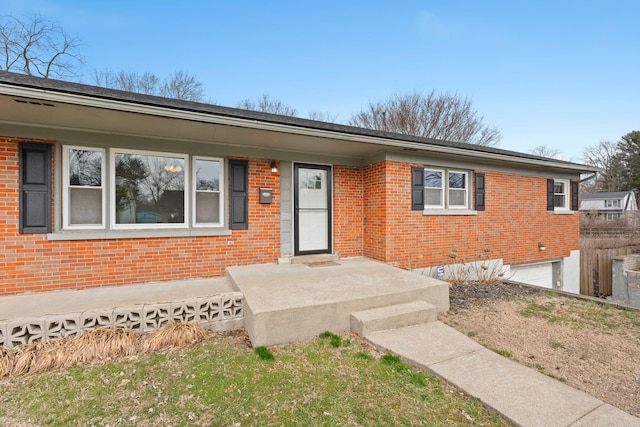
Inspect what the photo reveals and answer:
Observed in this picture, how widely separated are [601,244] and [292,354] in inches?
698

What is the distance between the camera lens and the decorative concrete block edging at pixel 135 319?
3.02 metres

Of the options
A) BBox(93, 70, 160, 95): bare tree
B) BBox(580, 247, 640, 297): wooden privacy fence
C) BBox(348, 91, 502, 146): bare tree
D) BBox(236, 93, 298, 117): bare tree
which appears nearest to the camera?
BBox(580, 247, 640, 297): wooden privacy fence

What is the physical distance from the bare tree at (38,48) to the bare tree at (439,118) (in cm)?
1651

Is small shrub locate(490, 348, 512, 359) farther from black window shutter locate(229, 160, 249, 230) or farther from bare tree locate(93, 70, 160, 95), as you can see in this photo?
bare tree locate(93, 70, 160, 95)

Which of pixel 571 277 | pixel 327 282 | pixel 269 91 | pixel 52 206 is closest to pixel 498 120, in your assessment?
pixel 571 277

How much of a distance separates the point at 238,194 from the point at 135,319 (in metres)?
2.78

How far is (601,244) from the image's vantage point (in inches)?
543

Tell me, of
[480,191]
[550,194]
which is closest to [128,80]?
[480,191]

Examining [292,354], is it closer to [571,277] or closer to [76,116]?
[76,116]

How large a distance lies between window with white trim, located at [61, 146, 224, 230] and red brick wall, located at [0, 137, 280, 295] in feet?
1.16

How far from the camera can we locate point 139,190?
197 inches

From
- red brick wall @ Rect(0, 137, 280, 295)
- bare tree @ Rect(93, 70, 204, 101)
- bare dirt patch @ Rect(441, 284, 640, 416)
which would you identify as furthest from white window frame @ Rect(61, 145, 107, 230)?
bare tree @ Rect(93, 70, 204, 101)

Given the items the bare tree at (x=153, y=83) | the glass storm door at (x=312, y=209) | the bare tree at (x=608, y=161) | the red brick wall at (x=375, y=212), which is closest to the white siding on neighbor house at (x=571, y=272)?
the red brick wall at (x=375, y=212)

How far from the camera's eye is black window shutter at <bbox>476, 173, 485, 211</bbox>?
732 cm
